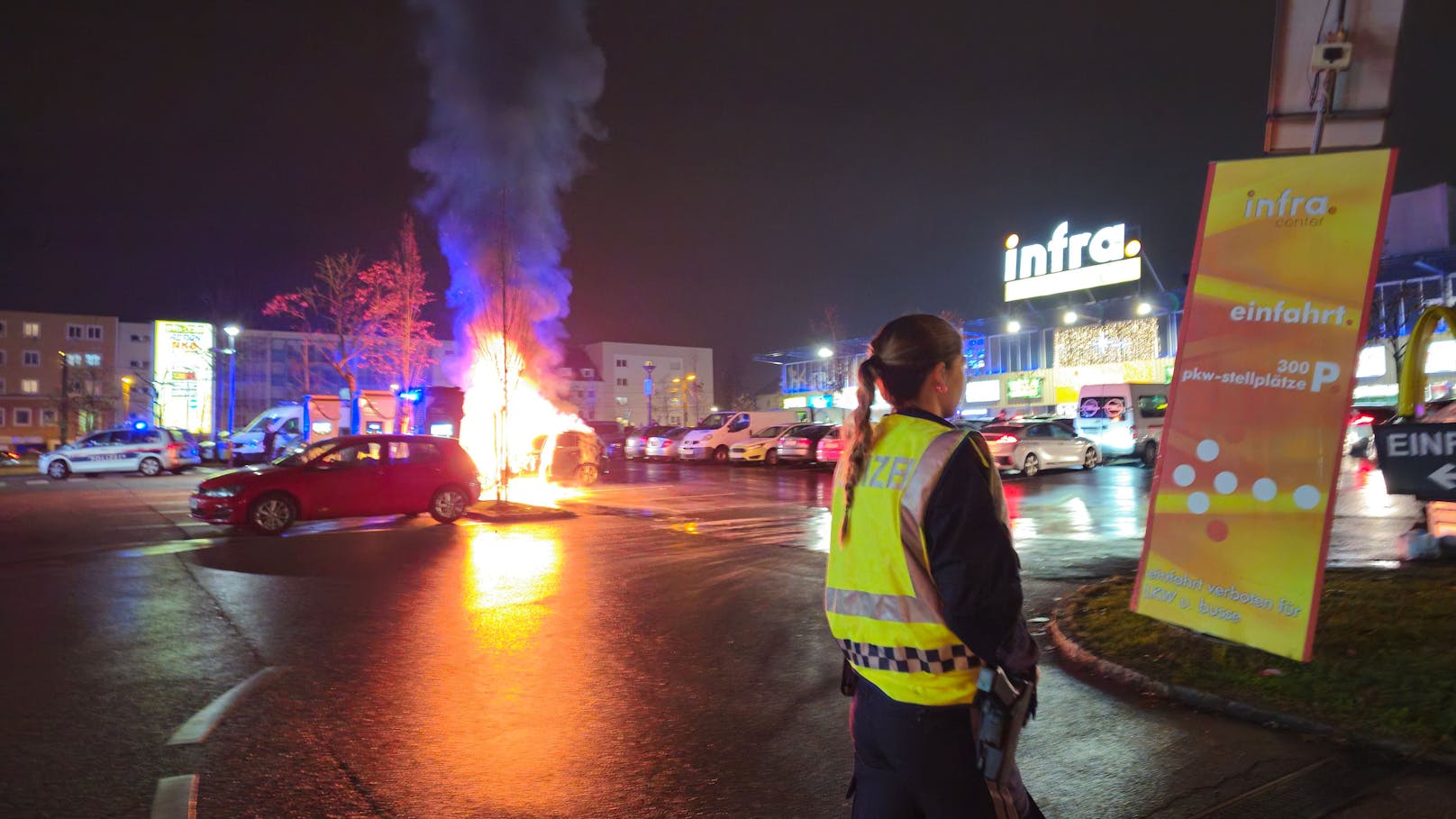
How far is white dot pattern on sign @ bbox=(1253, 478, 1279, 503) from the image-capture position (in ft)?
16.2

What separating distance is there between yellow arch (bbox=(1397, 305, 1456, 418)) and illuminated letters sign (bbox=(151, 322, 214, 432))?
169 feet

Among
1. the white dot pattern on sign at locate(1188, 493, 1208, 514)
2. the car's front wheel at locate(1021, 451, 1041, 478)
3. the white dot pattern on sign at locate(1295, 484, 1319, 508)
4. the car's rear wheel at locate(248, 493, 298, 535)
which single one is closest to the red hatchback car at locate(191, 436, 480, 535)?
the car's rear wheel at locate(248, 493, 298, 535)

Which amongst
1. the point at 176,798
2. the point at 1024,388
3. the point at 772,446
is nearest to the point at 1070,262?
the point at 1024,388

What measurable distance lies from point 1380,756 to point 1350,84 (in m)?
4.00

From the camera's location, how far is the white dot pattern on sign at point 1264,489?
4938 millimetres

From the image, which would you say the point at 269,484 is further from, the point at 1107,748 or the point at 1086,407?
the point at 1086,407

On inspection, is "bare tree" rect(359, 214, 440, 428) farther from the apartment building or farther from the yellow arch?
the apartment building

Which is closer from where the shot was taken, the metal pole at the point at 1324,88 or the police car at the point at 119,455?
the metal pole at the point at 1324,88

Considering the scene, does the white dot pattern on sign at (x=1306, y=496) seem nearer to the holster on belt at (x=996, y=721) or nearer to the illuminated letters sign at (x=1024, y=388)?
the holster on belt at (x=996, y=721)

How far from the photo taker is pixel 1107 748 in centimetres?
432

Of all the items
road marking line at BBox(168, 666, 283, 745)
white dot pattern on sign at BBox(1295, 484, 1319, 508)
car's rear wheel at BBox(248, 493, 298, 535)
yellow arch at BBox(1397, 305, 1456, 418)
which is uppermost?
yellow arch at BBox(1397, 305, 1456, 418)

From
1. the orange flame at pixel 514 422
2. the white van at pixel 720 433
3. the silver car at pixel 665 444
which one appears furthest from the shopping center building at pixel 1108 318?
the orange flame at pixel 514 422

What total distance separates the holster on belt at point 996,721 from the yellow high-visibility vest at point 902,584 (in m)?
0.05

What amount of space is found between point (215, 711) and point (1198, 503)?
19.2 ft
